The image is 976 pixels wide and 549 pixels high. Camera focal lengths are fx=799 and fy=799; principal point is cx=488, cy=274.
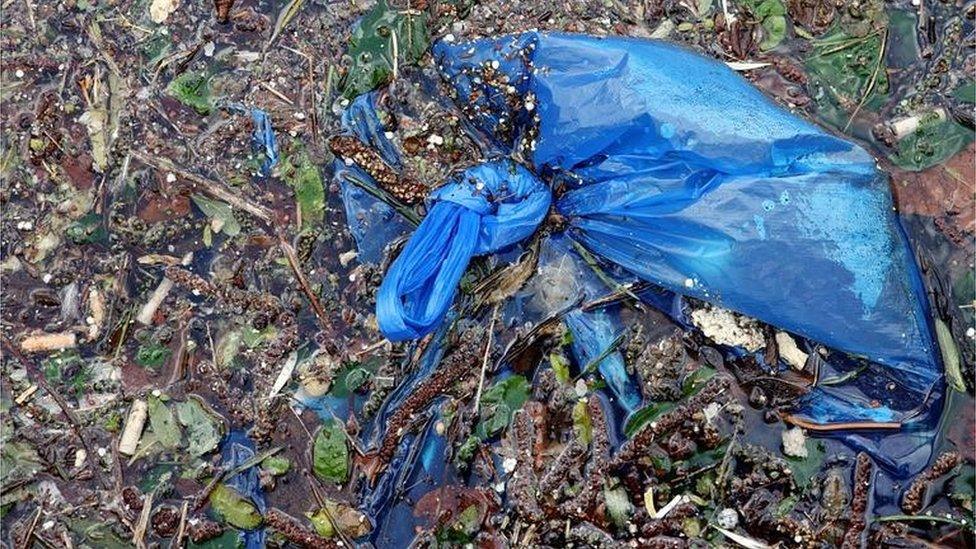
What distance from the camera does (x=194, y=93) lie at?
2.53 meters

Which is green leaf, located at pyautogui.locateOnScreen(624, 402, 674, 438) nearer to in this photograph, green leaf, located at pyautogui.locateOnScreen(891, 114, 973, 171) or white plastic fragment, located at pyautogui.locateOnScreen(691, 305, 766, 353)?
white plastic fragment, located at pyautogui.locateOnScreen(691, 305, 766, 353)

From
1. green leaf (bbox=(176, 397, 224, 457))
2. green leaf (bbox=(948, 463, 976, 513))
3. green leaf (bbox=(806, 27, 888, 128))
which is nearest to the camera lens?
green leaf (bbox=(948, 463, 976, 513))

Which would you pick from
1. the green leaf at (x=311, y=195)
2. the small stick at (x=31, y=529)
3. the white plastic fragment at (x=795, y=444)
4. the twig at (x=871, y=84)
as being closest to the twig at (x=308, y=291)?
the green leaf at (x=311, y=195)

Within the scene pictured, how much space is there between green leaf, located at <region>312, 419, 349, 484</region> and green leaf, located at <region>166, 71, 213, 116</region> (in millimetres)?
1087

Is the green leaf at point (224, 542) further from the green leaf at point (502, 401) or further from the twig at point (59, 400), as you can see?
the green leaf at point (502, 401)

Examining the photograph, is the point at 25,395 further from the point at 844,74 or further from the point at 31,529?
the point at 844,74

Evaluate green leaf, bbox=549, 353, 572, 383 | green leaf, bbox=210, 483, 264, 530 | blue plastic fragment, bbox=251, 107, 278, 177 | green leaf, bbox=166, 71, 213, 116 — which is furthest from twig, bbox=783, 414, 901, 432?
green leaf, bbox=166, 71, 213, 116

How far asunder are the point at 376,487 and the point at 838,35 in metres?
1.94

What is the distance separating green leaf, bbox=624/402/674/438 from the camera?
7.68ft

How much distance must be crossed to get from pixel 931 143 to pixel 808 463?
99 centimetres

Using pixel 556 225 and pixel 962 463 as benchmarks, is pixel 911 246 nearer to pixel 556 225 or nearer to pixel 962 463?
pixel 962 463

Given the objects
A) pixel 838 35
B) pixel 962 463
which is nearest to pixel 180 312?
pixel 838 35

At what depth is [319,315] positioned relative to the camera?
2.45 m

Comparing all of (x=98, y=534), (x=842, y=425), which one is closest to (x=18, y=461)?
(x=98, y=534)
